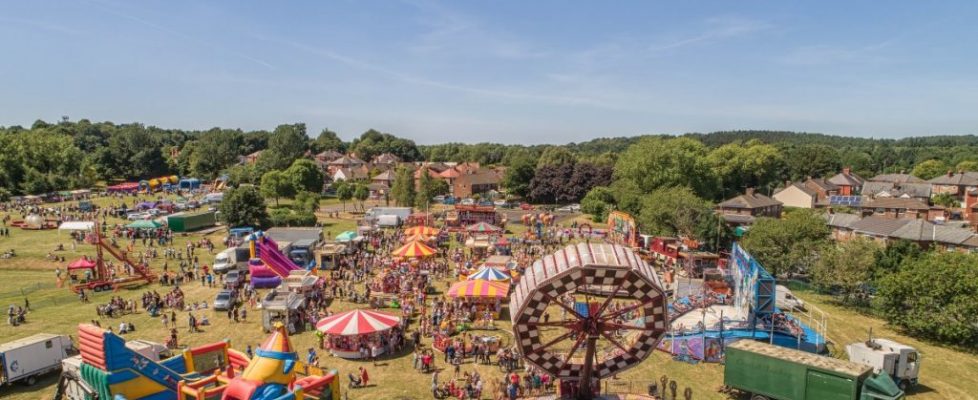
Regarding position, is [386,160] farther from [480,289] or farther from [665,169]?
[480,289]

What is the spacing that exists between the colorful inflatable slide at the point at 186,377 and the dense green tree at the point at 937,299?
2532 cm

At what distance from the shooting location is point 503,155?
16588 cm

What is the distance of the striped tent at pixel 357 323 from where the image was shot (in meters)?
20.7

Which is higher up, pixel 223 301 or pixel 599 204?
pixel 599 204

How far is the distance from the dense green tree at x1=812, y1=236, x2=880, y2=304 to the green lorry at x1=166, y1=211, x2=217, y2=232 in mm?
49800

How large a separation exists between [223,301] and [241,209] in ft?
Result: 84.2

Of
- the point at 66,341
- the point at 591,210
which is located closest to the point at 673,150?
the point at 591,210

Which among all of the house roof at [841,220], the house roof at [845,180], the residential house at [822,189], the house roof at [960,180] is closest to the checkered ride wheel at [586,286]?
the house roof at [841,220]

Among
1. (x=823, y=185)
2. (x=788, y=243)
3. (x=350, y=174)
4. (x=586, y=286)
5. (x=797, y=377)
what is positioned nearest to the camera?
(x=586, y=286)

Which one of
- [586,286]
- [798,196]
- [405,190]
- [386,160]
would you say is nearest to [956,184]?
[798,196]

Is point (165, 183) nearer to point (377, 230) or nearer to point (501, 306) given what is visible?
point (377, 230)

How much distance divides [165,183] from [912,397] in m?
102

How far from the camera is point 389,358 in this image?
2144 cm

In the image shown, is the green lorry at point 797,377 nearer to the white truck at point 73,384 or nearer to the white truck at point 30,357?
the white truck at point 73,384
